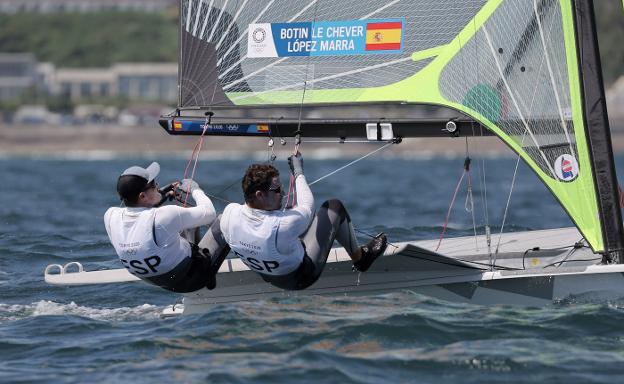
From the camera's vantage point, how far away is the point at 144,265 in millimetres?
6246

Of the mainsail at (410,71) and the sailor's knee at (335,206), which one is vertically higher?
the mainsail at (410,71)

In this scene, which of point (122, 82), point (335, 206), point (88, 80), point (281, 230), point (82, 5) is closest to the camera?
point (281, 230)

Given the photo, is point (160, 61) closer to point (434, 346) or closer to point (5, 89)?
point (5, 89)

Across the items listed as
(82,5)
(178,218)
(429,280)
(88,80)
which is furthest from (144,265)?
(82,5)

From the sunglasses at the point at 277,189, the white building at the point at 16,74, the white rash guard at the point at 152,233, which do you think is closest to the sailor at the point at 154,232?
the white rash guard at the point at 152,233

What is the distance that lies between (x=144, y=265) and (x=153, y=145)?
52348 millimetres

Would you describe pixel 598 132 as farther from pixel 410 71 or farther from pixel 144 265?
pixel 144 265

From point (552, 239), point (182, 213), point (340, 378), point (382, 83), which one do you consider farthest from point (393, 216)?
point (340, 378)

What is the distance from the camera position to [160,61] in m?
88.3

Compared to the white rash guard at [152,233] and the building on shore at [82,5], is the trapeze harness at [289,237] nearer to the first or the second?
the white rash guard at [152,233]

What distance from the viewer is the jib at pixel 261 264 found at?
6.15 m

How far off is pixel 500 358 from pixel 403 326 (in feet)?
2.30

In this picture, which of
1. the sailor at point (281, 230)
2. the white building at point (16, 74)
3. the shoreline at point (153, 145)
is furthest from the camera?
the white building at point (16, 74)

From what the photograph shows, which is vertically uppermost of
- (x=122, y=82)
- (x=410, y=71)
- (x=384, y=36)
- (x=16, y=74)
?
(x=16, y=74)
